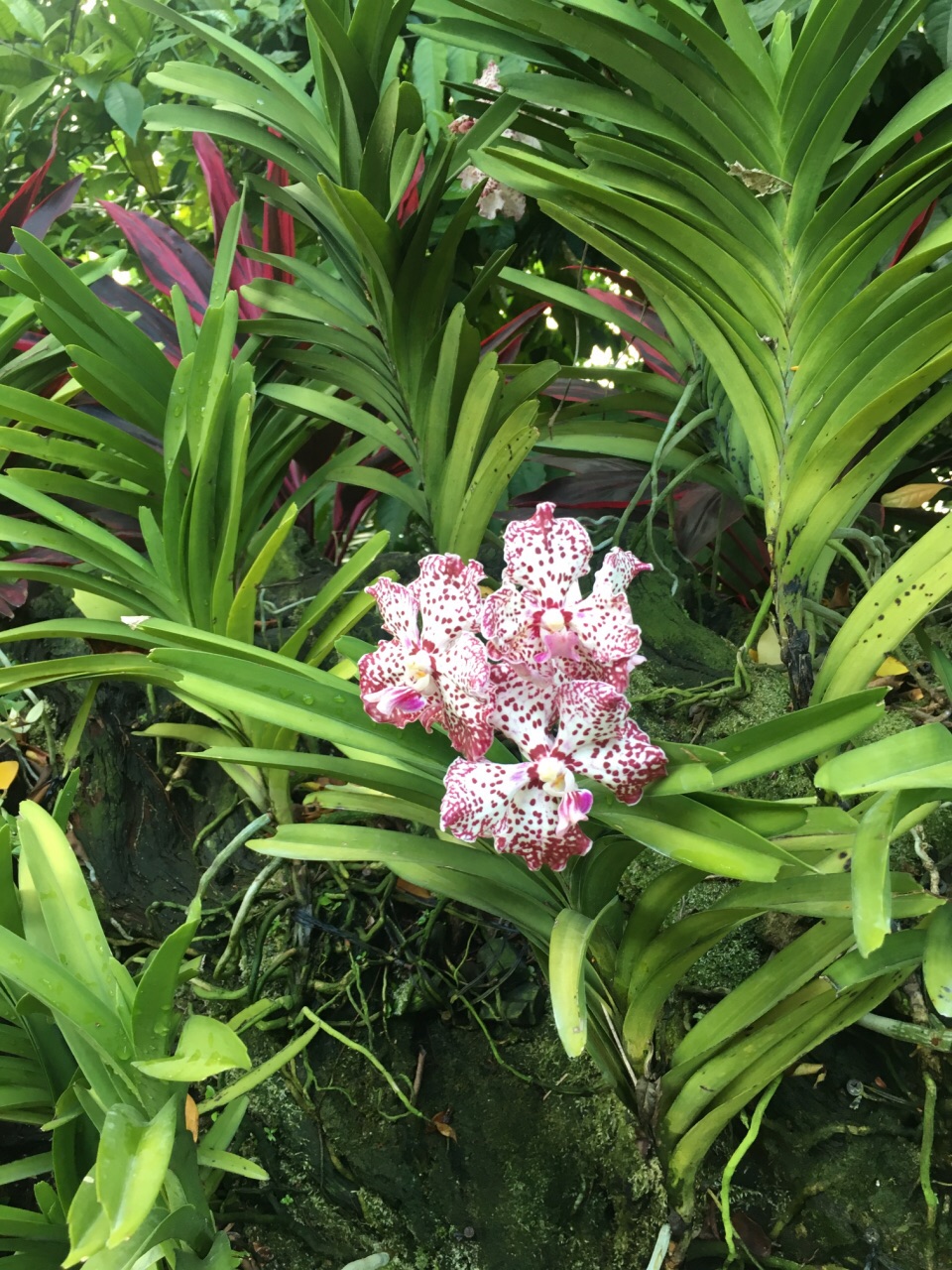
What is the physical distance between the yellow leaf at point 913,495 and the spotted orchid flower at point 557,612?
679 mm

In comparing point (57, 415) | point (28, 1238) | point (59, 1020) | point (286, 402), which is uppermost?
point (286, 402)

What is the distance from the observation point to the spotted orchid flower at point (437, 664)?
0.52 meters

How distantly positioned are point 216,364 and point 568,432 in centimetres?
38

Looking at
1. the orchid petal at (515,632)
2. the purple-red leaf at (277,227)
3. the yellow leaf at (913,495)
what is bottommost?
the orchid petal at (515,632)

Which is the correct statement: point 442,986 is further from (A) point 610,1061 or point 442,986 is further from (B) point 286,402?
(B) point 286,402

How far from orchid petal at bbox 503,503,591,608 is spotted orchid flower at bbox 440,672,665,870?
7 centimetres

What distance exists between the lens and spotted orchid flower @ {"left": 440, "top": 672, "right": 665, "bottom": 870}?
1.65 ft

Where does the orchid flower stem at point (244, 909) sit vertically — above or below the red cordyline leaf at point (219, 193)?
below

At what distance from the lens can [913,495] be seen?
107 centimetres

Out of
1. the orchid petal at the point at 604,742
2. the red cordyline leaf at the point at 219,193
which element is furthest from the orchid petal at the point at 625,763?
the red cordyline leaf at the point at 219,193

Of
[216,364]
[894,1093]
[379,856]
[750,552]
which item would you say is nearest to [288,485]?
[216,364]

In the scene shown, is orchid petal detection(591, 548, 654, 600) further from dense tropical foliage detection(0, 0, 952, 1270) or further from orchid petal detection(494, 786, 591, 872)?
orchid petal detection(494, 786, 591, 872)

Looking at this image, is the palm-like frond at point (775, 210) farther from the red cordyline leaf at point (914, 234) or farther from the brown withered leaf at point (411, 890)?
the brown withered leaf at point (411, 890)

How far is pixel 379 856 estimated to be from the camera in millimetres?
596
